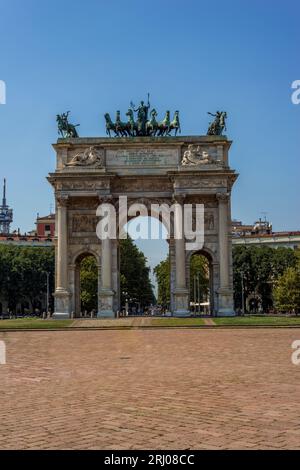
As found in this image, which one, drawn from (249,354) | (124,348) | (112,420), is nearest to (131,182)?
(124,348)

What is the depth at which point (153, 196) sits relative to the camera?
51.5 m

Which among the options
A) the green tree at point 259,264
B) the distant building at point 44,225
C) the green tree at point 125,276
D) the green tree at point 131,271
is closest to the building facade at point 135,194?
the green tree at point 125,276

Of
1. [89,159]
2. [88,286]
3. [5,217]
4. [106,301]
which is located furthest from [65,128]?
[5,217]

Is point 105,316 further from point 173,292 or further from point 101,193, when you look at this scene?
point 101,193

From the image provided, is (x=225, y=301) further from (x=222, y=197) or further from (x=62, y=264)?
(x=62, y=264)

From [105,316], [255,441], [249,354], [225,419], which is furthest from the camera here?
[105,316]

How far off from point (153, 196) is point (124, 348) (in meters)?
29.4

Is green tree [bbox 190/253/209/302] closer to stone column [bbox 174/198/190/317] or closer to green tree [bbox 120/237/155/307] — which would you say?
green tree [bbox 120/237/155/307]

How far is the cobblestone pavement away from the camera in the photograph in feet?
26.5

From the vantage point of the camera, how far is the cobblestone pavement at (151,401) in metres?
8.09

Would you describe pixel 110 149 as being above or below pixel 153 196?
above

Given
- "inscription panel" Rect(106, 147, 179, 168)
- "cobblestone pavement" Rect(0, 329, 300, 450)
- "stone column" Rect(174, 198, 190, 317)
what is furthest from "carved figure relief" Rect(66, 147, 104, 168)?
"cobblestone pavement" Rect(0, 329, 300, 450)
